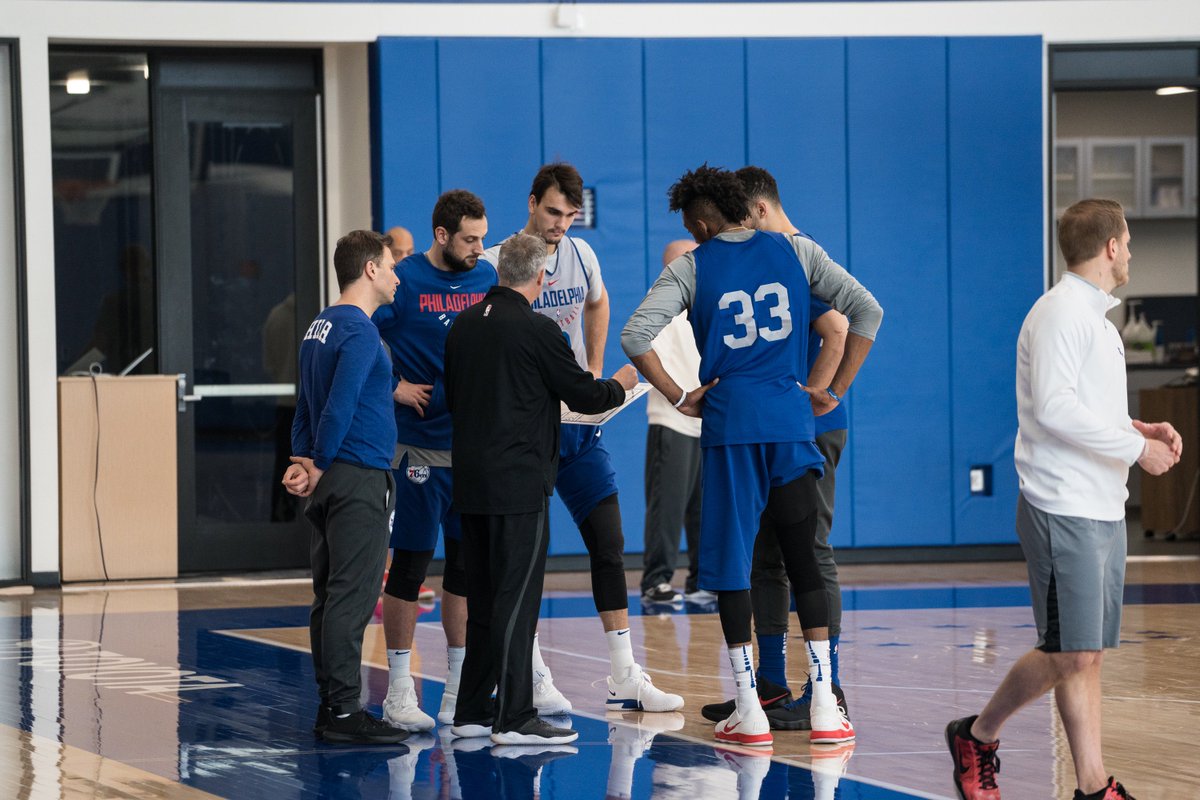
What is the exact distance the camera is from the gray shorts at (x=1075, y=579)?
372 cm

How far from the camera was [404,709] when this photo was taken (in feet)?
16.5

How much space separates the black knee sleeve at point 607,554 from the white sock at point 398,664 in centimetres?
66

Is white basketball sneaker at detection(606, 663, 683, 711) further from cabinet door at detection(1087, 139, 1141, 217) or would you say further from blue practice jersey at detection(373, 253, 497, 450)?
cabinet door at detection(1087, 139, 1141, 217)

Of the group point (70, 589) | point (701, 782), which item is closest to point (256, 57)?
point (70, 589)

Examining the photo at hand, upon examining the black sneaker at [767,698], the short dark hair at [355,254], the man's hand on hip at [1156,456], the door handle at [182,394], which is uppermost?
the short dark hair at [355,254]

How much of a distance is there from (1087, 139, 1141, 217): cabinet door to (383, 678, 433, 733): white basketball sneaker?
36.5 feet

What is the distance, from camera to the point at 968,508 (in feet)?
32.6

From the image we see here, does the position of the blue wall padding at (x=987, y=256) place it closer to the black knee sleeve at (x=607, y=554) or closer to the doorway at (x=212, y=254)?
the doorway at (x=212, y=254)

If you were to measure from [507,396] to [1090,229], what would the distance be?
173cm

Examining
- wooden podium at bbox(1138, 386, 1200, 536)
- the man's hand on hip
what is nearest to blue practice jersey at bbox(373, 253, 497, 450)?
the man's hand on hip

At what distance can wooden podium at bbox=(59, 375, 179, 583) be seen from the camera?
9383 millimetres

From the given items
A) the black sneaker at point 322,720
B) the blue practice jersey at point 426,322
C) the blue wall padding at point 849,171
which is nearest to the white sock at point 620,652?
the blue practice jersey at point 426,322

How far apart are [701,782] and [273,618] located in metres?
4.05

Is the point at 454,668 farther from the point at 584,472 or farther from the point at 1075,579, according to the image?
the point at 1075,579
